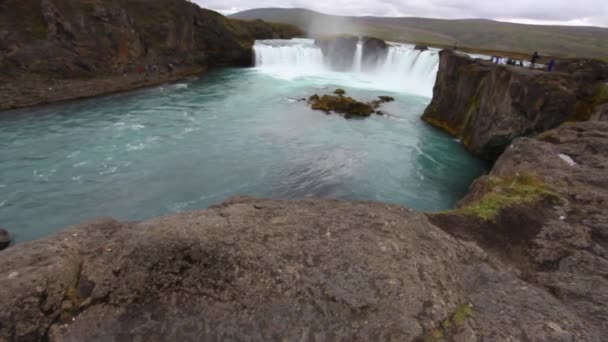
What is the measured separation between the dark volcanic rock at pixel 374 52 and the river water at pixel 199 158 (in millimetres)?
25949

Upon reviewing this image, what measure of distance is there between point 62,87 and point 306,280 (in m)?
38.7

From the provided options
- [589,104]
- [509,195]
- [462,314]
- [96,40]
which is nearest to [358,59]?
[96,40]

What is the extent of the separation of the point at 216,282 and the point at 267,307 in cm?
88

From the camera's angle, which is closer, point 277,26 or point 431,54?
point 431,54

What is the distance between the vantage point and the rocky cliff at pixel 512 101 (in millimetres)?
19500

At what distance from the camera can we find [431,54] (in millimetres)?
44906

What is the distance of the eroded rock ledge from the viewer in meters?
4.31

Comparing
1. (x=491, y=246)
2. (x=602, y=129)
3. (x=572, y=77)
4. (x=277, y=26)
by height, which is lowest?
(x=491, y=246)

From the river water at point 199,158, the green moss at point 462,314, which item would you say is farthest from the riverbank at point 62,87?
the green moss at point 462,314

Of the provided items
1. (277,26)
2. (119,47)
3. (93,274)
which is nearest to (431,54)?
(119,47)

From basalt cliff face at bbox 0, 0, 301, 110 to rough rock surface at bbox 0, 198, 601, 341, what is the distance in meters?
32.7

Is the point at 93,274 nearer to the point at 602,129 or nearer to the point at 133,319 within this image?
the point at 133,319

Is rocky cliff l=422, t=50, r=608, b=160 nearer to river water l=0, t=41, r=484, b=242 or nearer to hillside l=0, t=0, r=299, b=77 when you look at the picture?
river water l=0, t=41, r=484, b=242

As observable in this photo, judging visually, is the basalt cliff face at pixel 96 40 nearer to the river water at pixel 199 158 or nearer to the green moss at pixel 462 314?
the river water at pixel 199 158
